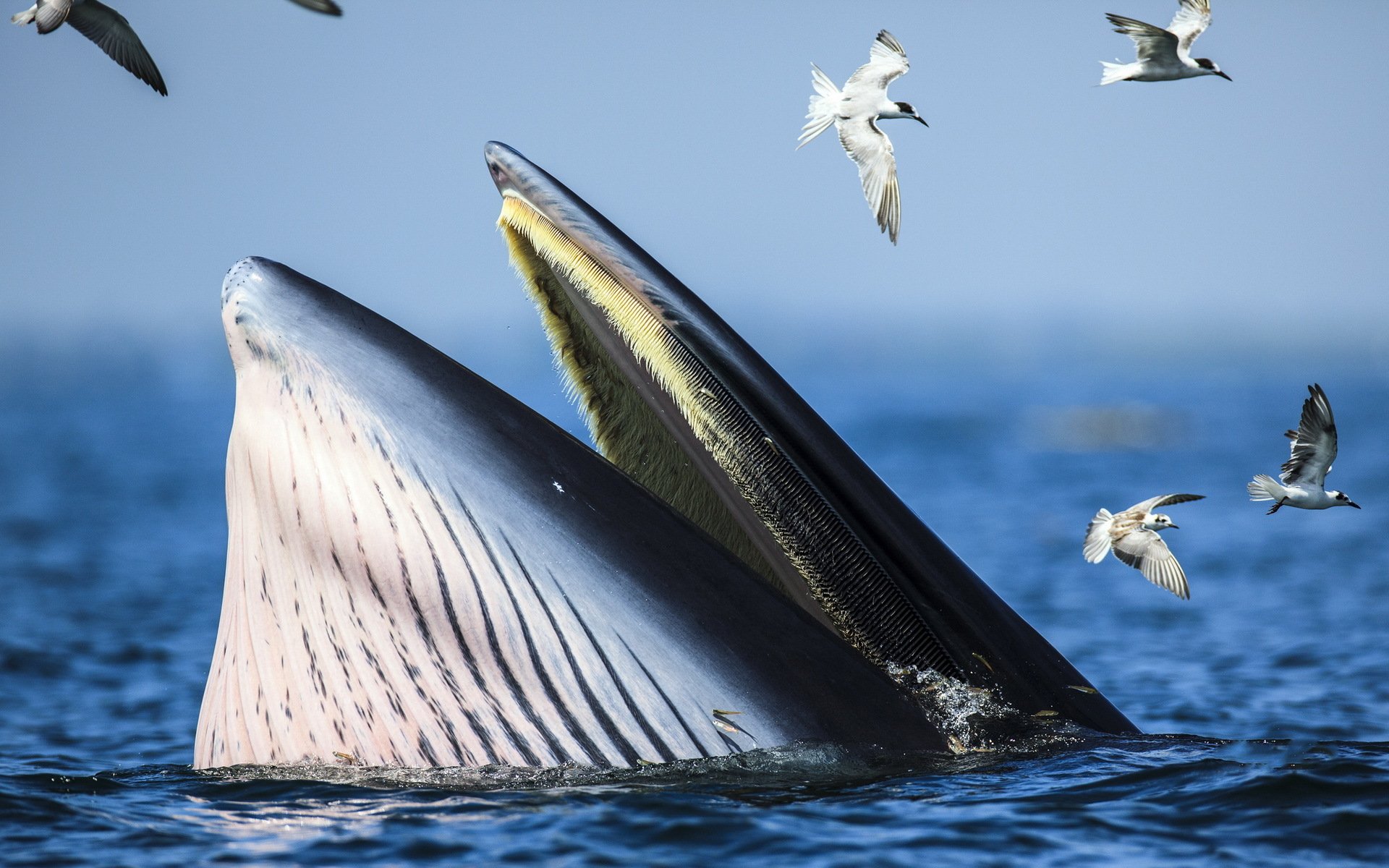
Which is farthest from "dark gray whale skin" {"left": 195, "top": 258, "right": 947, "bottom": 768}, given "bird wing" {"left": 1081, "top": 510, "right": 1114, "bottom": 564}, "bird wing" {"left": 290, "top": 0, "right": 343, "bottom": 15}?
"bird wing" {"left": 1081, "top": 510, "right": 1114, "bottom": 564}

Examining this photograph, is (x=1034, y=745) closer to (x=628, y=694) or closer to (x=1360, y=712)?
(x=628, y=694)

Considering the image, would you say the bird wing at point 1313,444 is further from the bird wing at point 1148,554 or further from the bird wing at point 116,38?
the bird wing at point 116,38

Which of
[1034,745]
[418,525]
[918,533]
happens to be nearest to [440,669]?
[418,525]

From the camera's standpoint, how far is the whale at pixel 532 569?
529cm

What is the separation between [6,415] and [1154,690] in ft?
210

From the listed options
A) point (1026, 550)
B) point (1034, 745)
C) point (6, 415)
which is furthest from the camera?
point (6, 415)

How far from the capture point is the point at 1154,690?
11.2m

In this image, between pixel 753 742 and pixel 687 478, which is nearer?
pixel 753 742

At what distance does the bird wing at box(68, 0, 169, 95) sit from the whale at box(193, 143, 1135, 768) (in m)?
2.34

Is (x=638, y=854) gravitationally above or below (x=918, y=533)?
below

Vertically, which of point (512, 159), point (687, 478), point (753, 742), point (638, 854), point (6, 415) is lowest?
point (638, 854)

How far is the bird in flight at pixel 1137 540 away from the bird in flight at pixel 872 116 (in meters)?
2.00

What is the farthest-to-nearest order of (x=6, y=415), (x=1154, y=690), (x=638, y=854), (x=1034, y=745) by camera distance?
(x=6, y=415) < (x=1154, y=690) < (x=1034, y=745) < (x=638, y=854)

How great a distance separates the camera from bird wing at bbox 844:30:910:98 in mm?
7621
